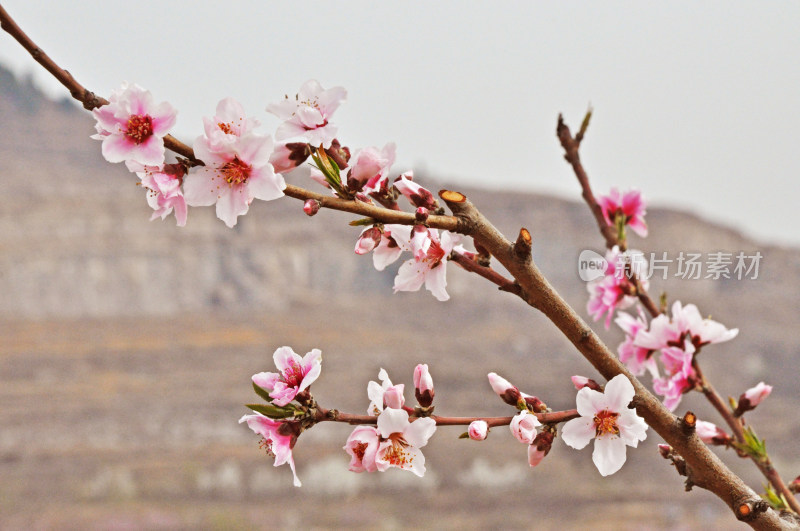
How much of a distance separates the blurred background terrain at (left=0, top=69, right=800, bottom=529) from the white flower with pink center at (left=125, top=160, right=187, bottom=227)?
13.1 metres

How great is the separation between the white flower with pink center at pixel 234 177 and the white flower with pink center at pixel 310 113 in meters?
0.06

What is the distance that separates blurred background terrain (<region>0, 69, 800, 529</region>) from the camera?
14.0 m

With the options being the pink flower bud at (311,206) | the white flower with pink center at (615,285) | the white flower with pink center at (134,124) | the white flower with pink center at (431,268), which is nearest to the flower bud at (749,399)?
the white flower with pink center at (615,285)

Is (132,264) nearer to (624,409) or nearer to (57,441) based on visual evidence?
(57,441)

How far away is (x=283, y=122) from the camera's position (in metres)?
0.80

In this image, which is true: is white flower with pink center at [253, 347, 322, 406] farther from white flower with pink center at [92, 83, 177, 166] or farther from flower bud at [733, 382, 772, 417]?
flower bud at [733, 382, 772, 417]

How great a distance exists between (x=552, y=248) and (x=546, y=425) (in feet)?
98.6

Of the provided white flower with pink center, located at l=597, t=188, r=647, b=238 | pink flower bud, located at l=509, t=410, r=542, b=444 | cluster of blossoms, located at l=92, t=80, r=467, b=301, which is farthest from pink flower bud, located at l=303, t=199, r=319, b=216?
white flower with pink center, located at l=597, t=188, r=647, b=238

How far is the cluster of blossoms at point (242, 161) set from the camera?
29.0 inches

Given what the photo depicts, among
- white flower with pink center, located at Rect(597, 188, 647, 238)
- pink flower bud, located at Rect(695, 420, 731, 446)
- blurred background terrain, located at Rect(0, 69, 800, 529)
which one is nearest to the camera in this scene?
pink flower bud, located at Rect(695, 420, 731, 446)

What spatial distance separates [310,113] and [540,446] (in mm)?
446

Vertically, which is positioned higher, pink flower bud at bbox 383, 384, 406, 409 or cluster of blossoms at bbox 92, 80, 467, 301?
cluster of blossoms at bbox 92, 80, 467, 301

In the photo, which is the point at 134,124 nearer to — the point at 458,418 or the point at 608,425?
the point at 458,418

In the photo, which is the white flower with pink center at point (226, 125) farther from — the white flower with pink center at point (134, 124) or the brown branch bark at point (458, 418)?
the brown branch bark at point (458, 418)
